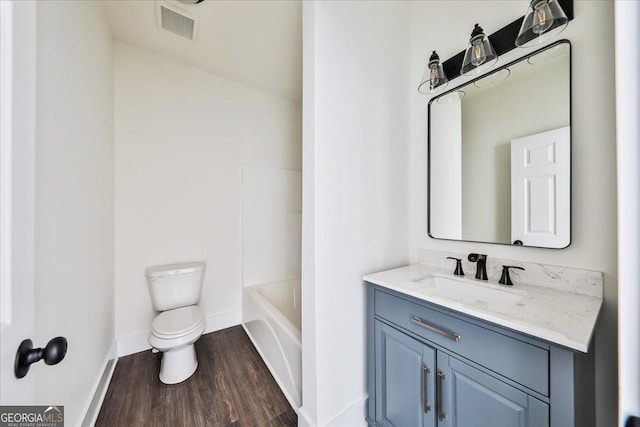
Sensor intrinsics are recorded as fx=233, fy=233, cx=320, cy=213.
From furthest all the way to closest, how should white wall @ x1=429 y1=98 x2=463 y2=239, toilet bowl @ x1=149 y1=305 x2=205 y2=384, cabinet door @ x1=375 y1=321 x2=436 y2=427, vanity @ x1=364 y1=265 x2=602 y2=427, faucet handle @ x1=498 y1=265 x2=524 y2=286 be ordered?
1. toilet bowl @ x1=149 y1=305 x2=205 y2=384
2. white wall @ x1=429 y1=98 x2=463 y2=239
3. faucet handle @ x1=498 y1=265 x2=524 y2=286
4. cabinet door @ x1=375 y1=321 x2=436 y2=427
5. vanity @ x1=364 y1=265 x2=602 y2=427

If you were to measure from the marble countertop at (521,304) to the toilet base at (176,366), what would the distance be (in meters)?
1.47

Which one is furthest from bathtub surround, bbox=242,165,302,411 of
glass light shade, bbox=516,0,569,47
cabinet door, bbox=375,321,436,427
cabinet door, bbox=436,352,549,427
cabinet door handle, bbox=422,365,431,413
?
glass light shade, bbox=516,0,569,47

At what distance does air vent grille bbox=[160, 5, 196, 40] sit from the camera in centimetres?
165

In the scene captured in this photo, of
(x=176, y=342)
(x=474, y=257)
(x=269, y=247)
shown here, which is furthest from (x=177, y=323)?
(x=474, y=257)

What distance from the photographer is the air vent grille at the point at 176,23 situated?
1651 mm

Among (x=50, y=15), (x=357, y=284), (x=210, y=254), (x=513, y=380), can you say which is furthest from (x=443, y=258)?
(x=50, y=15)

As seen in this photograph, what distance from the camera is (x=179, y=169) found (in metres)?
2.17

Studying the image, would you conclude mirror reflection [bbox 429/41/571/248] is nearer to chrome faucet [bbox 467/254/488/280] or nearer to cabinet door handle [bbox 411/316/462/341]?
chrome faucet [bbox 467/254/488/280]

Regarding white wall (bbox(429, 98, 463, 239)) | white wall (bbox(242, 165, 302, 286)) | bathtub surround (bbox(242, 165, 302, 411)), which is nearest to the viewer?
white wall (bbox(429, 98, 463, 239))

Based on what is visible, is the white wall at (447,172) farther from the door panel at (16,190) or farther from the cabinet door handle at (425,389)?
the door panel at (16,190)

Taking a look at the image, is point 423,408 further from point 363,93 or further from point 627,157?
point 363,93

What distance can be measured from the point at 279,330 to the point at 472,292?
1.21 meters

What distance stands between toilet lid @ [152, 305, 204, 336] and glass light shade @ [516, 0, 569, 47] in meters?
2.53

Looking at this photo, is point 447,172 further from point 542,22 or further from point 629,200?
point 629,200
